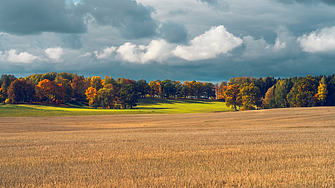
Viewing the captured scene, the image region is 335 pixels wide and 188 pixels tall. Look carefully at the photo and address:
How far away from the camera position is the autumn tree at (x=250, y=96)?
9638 centimetres

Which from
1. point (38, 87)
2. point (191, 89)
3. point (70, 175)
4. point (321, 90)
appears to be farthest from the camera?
point (191, 89)

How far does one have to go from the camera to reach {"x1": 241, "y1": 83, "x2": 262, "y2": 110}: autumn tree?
316 feet

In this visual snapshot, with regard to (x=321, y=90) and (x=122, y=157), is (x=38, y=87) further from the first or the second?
(x=122, y=157)

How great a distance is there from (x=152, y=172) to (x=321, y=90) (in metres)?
101

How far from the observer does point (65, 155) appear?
14.5m

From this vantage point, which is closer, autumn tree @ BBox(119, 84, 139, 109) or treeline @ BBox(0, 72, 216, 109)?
treeline @ BBox(0, 72, 216, 109)

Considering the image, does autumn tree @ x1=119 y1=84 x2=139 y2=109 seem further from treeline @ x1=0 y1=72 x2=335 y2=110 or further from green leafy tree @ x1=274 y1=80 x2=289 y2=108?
green leafy tree @ x1=274 y1=80 x2=289 y2=108

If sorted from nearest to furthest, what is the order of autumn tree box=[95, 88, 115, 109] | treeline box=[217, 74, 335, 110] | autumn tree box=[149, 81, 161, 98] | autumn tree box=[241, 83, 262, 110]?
treeline box=[217, 74, 335, 110], autumn tree box=[241, 83, 262, 110], autumn tree box=[95, 88, 115, 109], autumn tree box=[149, 81, 161, 98]

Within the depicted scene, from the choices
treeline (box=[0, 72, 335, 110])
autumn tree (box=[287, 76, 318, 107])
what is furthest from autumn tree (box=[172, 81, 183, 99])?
autumn tree (box=[287, 76, 318, 107])

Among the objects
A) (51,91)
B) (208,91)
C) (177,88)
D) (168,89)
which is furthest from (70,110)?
(208,91)

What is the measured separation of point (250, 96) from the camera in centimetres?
9638

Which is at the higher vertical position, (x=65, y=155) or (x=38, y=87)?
(x=38, y=87)

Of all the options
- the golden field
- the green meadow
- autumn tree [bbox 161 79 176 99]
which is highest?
autumn tree [bbox 161 79 176 99]

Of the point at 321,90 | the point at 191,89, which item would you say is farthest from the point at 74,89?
the point at 321,90
